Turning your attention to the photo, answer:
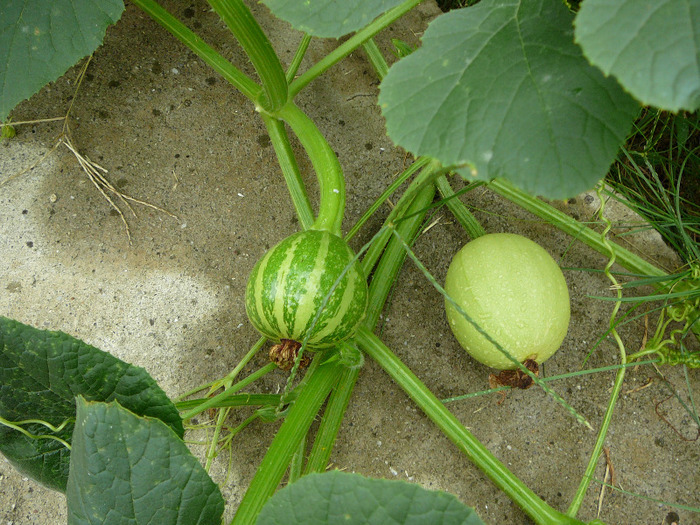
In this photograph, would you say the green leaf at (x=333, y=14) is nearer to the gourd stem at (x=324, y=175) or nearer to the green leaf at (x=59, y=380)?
the gourd stem at (x=324, y=175)

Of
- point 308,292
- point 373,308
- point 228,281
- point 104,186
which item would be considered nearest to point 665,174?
point 373,308

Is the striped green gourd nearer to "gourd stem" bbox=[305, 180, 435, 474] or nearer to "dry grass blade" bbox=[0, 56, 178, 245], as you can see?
"gourd stem" bbox=[305, 180, 435, 474]

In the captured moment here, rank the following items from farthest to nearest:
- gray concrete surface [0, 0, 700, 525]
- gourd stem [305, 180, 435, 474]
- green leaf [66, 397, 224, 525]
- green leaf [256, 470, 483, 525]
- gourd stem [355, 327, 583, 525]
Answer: gray concrete surface [0, 0, 700, 525]
gourd stem [305, 180, 435, 474]
gourd stem [355, 327, 583, 525]
green leaf [66, 397, 224, 525]
green leaf [256, 470, 483, 525]

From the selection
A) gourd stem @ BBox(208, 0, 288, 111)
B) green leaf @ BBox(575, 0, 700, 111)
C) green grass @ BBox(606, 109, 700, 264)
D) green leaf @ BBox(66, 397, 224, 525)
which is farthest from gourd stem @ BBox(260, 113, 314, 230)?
green grass @ BBox(606, 109, 700, 264)

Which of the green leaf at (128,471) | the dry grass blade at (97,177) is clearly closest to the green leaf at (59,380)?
the green leaf at (128,471)

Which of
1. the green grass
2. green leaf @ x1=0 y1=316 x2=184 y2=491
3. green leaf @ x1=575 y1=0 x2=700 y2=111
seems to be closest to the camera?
green leaf @ x1=575 y1=0 x2=700 y2=111

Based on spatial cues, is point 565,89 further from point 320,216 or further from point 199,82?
point 199,82

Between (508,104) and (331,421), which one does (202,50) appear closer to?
(508,104)
